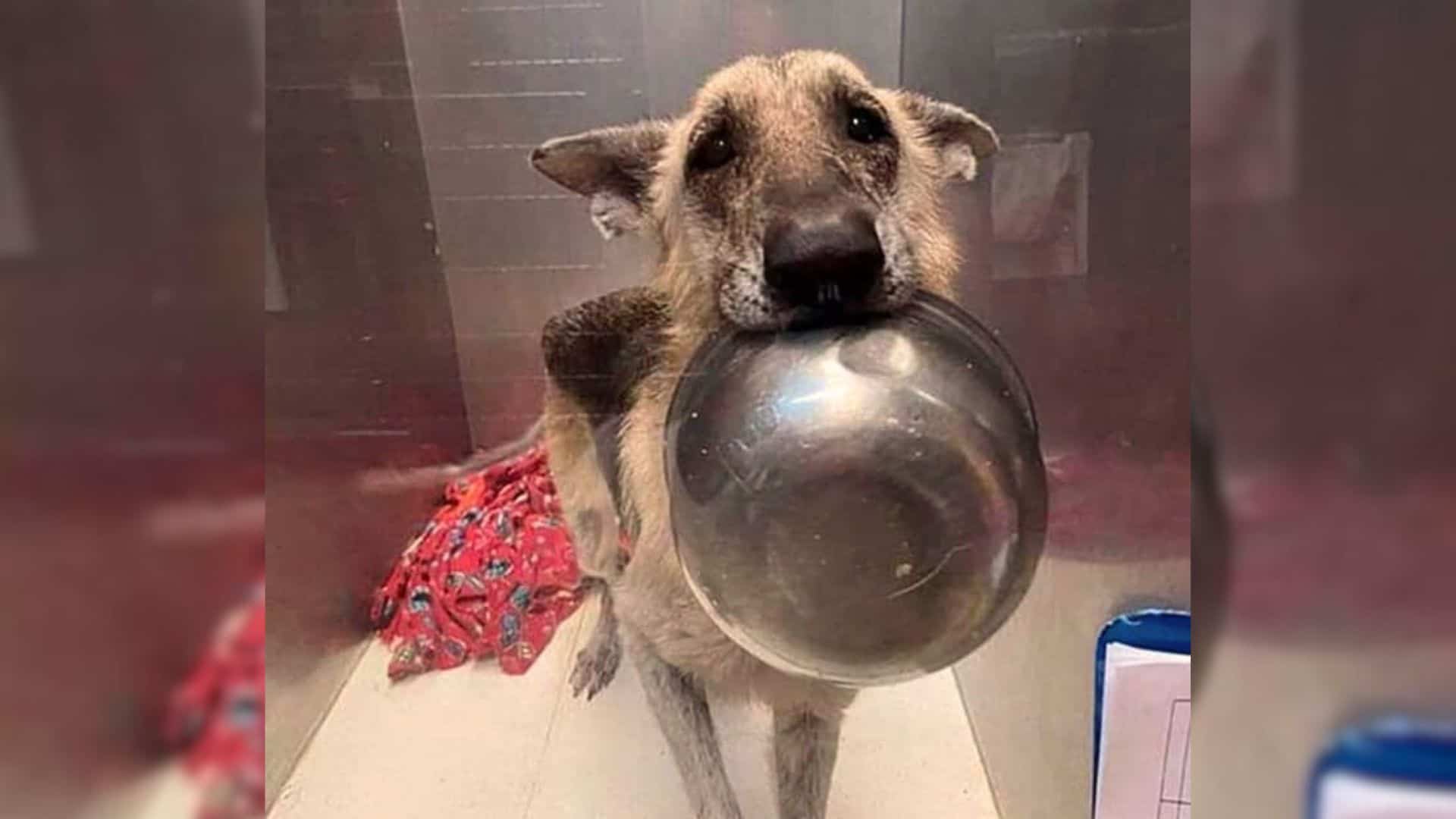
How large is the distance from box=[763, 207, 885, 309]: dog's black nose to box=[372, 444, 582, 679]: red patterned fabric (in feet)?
2.51

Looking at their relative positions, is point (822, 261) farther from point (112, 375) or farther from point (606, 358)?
point (112, 375)

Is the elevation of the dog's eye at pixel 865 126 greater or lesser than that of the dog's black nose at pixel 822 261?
greater

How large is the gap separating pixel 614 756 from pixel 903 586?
2.64 ft

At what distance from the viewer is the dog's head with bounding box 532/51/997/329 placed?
51.4 inches

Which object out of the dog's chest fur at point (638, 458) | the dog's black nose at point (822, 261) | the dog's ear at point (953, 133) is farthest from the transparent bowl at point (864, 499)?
the dog's ear at point (953, 133)

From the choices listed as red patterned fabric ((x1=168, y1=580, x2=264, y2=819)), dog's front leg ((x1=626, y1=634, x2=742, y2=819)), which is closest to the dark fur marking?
dog's front leg ((x1=626, y1=634, x2=742, y2=819))

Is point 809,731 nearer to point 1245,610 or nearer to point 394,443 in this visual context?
point 394,443

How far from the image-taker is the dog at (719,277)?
1337 mm

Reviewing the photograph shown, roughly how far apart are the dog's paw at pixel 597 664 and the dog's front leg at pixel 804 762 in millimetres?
269

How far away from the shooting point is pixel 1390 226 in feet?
2.29

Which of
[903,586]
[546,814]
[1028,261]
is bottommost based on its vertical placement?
[546,814]

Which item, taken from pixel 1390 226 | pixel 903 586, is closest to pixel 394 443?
pixel 903 586

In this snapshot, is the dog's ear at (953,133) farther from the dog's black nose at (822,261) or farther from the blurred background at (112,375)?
the blurred background at (112,375)

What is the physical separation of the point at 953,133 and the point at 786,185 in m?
0.36
